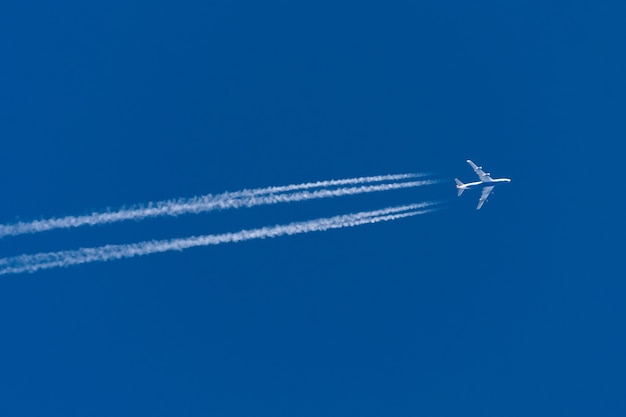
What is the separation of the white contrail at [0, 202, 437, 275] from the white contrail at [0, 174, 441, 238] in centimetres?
215

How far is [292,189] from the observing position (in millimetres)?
69125

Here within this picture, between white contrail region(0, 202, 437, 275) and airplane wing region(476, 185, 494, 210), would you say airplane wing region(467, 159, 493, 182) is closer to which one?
airplane wing region(476, 185, 494, 210)

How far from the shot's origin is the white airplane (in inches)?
2921

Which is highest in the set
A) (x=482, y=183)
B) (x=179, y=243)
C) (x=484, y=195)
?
(x=482, y=183)

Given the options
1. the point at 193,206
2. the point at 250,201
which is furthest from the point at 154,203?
the point at 250,201

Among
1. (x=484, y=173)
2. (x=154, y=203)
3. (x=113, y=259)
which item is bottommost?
(x=113, y=259)

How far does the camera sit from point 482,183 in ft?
246

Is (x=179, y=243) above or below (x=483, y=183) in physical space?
below

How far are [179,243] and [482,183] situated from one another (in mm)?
28932

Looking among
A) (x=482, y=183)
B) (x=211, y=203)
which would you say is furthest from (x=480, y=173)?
(x=211, y=203)

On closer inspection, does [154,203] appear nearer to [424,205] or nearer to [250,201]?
[250,201]

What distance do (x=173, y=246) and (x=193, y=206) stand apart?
12.2ft

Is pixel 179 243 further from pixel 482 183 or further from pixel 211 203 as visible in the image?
pixel 482 183

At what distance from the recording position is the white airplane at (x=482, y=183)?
74.2m
